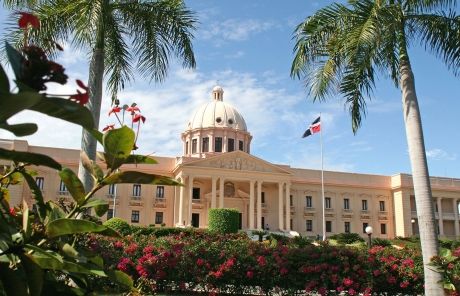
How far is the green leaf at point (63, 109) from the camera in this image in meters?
1.42

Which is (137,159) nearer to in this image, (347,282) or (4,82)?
(4,82)

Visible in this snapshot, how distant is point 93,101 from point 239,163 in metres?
40.5

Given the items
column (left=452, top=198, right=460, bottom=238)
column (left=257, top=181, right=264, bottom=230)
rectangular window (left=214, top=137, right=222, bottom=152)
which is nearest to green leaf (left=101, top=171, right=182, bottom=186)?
column (left=257, top=181, right=264, bottom=230)

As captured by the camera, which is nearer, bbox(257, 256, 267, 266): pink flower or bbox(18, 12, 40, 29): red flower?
bbox(18, 12, 40, 29): red flower

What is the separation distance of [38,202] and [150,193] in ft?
160

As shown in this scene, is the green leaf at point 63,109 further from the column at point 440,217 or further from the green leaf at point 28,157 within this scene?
the column at point 440,217

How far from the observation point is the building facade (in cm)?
4828

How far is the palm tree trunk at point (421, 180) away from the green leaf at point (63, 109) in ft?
26.2

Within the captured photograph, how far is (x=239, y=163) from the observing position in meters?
49.6

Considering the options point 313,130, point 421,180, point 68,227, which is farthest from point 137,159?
point 313,130

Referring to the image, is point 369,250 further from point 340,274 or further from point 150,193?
point 150,193

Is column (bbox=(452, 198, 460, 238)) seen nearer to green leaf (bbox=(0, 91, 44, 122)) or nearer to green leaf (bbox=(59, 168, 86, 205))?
green leaf (bbox=(59, 168, 86, 205))

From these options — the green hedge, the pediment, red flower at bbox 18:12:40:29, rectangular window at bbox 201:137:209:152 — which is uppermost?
rectangular window at bbox 201:137:209:152

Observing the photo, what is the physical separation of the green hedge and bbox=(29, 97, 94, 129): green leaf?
36.1m
